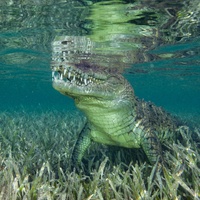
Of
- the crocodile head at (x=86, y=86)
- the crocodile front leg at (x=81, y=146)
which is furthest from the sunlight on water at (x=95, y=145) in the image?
the crocodile front leg at (x=81, y=146)

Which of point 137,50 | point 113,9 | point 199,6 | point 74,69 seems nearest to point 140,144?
point 74,69

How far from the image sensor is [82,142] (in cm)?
570

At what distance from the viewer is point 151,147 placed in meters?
4.96

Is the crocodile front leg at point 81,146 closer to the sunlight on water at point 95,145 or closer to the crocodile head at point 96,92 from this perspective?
the sunlight on water at point 95,145

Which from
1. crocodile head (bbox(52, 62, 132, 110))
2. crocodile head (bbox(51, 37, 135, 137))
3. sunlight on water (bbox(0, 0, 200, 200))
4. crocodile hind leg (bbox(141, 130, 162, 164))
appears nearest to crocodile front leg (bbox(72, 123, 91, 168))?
sunlight on water (bbox(0, 0, 200, 200))

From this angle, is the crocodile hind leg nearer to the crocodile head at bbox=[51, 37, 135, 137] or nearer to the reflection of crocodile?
the reflection of crocodile

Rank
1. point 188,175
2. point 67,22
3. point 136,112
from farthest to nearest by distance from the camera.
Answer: point 67,22 → point 136,112 → point 188,175

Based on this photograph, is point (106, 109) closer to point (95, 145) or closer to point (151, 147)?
point (151, 147)

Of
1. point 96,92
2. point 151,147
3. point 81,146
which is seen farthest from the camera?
point 81,146

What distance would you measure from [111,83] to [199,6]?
3.75 m

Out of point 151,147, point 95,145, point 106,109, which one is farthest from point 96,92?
point 95,145

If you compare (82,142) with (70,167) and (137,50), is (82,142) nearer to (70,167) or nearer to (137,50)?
(70,167)

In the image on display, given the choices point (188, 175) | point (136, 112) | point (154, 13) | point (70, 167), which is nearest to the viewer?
point (188, 175)

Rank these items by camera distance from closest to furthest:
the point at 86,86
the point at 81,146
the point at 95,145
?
the point at 86,86, the point at 81,146, the point at 95,145
